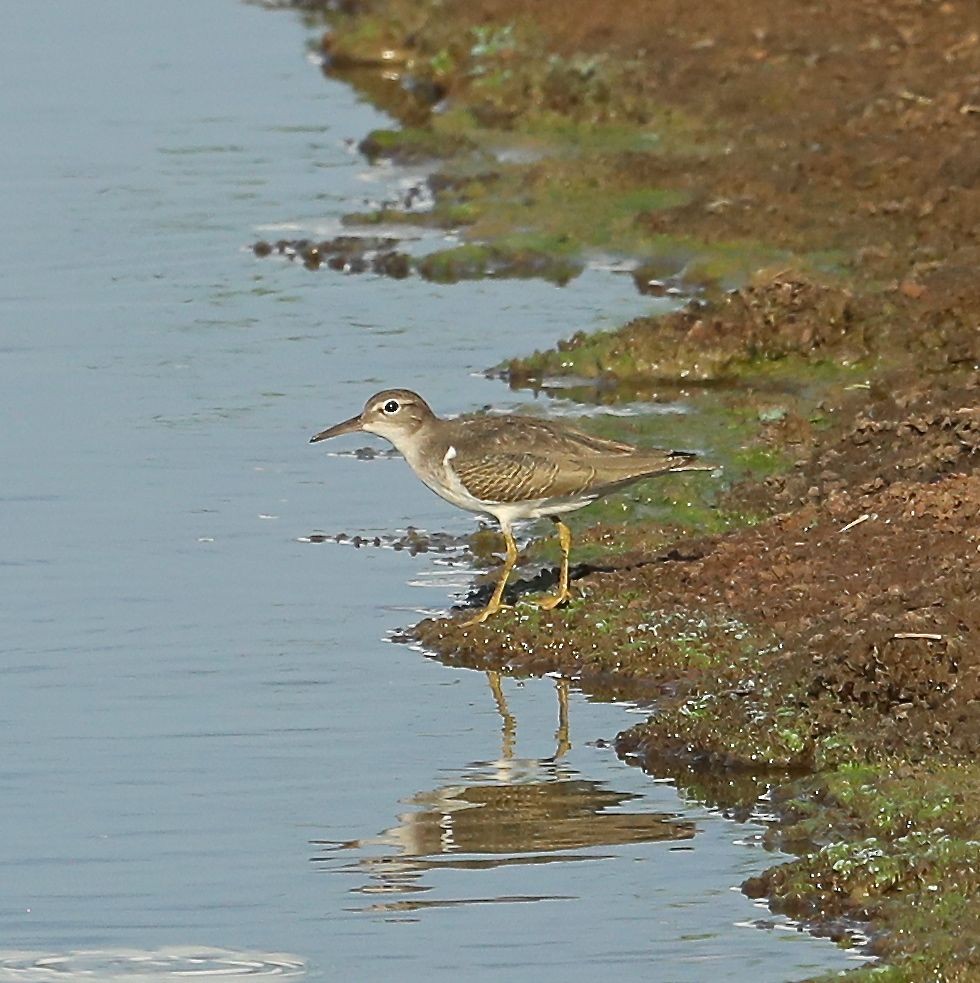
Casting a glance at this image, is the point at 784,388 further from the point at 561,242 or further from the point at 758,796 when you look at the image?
the point at 758,796

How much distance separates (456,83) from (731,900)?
19441mm

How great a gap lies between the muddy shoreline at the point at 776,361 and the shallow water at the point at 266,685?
1.37 ft

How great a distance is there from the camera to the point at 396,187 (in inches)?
957

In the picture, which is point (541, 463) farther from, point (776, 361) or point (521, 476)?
point (776, 361)

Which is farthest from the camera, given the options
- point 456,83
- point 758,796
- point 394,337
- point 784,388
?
point 456,83

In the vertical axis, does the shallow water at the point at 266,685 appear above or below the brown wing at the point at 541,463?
below

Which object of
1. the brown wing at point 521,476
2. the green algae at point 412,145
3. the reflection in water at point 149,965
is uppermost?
the green algae at point 412,145

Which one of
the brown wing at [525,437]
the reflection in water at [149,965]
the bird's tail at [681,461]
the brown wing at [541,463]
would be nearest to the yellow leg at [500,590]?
the brown wing at [541,463]

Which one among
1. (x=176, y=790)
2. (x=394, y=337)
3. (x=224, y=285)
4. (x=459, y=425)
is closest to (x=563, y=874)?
(x=176, y=790)

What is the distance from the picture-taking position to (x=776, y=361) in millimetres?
17141

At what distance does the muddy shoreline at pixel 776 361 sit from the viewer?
33.6 feet

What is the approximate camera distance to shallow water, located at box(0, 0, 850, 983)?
29.9 feet

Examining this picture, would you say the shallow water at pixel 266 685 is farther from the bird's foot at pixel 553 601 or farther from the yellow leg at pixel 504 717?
the bird's foot at pixel 553 601

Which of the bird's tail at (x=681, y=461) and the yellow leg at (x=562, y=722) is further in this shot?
the bird's tail at (x=681, y=461)
